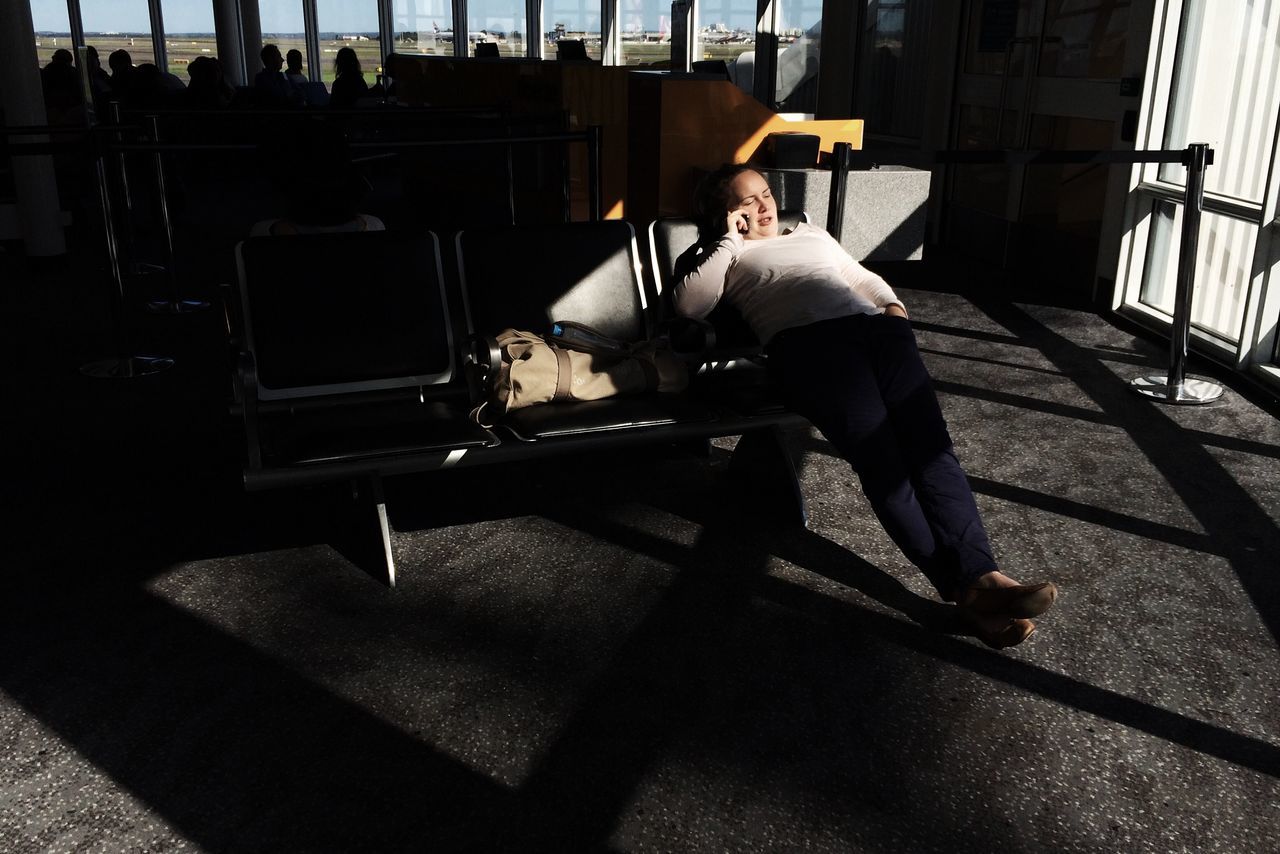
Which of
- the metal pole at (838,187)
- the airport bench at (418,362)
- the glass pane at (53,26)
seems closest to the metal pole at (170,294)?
the airport bench at (418,362)

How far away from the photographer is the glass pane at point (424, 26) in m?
17.0

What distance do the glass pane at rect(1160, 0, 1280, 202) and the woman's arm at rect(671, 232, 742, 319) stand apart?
9.23 feet

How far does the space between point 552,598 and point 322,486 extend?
1.06 m

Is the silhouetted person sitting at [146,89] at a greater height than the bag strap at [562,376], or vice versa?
the silhouetted person sitting at [146,89]

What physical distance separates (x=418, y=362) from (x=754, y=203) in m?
1.13

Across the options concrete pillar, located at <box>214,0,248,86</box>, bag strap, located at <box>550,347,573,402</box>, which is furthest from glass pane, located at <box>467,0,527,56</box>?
bag strap, located at <box>550,347,573,402</box>

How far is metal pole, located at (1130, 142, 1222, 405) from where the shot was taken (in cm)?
445

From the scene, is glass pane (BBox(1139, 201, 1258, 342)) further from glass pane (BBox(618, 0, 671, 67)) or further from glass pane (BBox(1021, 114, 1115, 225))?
glass pane (BBox(618, 0, 671, 67))

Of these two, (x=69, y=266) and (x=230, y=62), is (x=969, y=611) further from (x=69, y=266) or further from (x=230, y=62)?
(x=230, y=62)

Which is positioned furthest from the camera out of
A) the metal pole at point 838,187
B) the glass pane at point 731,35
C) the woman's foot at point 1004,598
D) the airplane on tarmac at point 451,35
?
the airplane on tarmac at point 451,35

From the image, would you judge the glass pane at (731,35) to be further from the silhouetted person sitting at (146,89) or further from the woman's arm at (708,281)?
the woman's arm at (708,281)

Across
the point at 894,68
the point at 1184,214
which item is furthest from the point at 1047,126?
the point at 1184,214

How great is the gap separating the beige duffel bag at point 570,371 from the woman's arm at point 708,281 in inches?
6.1

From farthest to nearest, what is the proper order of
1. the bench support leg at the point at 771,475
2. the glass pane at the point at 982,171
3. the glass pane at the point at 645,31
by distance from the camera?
the glass pane at the point at 645,31
the glass pane at the point at 982,171
the bench support leg at the point at 771,475
